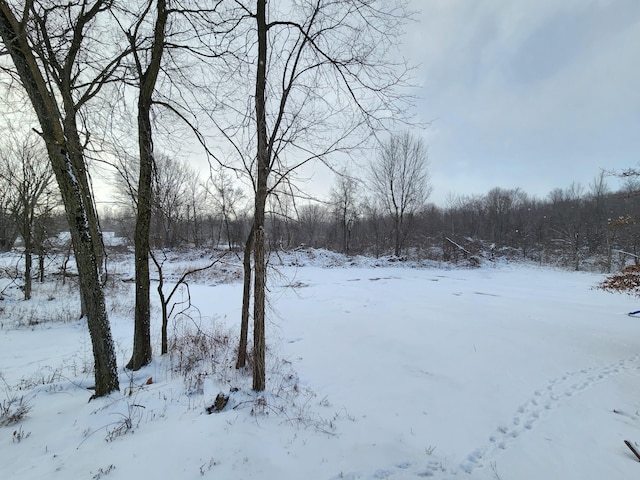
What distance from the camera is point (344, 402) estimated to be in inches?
167

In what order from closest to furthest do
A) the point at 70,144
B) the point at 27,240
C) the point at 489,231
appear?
the point at 70,144, the point at 27,240, the point at 489,231

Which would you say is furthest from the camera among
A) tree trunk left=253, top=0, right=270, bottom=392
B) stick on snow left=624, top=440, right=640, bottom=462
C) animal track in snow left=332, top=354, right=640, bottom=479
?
tree trunk left=253, top=0, right=270, bottom=392

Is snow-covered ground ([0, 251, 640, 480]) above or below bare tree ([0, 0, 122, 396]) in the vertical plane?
below

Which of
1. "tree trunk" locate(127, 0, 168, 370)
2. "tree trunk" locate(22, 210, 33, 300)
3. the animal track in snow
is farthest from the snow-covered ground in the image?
"tree trunk" locate(22, 210, 33, 300)

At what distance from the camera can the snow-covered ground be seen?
2766 mm

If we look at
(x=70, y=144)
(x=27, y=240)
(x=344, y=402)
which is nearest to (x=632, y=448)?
(x=344, y=402)

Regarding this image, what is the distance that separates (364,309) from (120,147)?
27.6 feet

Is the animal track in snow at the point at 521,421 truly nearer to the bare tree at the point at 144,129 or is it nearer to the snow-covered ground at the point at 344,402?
the snow-covered ground at the point at 344,402

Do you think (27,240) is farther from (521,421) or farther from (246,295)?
(521,421)

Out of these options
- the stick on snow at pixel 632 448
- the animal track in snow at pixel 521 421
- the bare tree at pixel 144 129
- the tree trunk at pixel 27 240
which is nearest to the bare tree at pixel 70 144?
the bare tree at pixel 144 129

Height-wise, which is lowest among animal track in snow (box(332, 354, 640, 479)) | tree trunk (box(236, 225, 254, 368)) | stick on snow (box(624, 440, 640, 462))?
animal track in snow (box(332, 354, 640, 479))

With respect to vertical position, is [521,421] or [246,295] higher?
[246,295]

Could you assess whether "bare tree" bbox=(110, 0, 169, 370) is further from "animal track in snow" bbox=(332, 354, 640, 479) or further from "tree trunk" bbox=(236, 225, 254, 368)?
"animal track in snow" bbox=(332, 354, 640, 479)

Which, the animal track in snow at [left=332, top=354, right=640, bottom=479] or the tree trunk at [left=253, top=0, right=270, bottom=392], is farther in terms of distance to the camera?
the tree trunk at [left=253, top=0, right=270, bottom=392]
